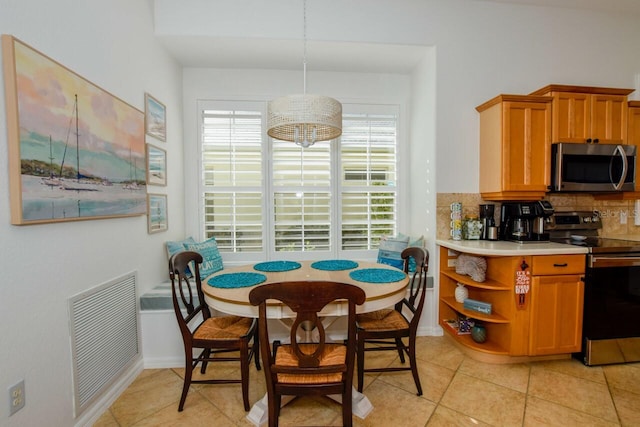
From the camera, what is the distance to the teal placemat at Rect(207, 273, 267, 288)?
5.72 ft

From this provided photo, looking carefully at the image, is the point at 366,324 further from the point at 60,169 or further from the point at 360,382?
the point at 60,169

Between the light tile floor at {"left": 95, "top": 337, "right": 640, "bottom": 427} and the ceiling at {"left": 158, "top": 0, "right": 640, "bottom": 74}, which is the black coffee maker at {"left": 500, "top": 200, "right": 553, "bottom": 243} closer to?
the light tile floor at {"left": 95, "top": 337, "right": 640, "bottom": 427}

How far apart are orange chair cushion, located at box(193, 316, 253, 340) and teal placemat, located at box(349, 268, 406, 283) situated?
0.81 m

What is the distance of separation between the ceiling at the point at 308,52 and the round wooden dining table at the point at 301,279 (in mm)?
2028

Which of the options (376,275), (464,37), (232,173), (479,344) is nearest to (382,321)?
(376,275)

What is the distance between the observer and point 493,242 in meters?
2.43

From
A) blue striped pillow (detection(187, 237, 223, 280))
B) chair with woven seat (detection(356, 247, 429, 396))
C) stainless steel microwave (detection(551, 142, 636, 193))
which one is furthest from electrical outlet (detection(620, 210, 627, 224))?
blue striped pillow (detection(187, 237, 223, 280))

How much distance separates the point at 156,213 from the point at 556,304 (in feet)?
11.0

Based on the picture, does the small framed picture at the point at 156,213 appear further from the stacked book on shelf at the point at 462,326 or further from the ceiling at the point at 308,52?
the stacked book on shelf at the point at 462,326

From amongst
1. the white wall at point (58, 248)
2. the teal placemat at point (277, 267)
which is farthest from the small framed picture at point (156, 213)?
the teal placemat at point (277, 267)

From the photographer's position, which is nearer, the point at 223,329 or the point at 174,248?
the point at 223,329

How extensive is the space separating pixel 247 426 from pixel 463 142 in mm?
2864

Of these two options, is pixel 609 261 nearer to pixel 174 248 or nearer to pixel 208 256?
pixel 208 256

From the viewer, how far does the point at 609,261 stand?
2.07m
